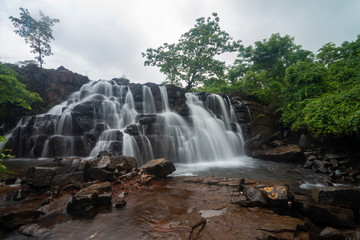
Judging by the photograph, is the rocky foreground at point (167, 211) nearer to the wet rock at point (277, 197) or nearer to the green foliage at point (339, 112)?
the wet rock at point (277, 197)

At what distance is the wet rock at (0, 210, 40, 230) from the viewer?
2.74 meters

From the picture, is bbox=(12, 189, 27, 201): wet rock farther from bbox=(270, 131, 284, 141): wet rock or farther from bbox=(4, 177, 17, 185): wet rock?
bbox=(270, 131, 284, 141): wet rock

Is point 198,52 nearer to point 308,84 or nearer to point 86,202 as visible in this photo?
point 308,84

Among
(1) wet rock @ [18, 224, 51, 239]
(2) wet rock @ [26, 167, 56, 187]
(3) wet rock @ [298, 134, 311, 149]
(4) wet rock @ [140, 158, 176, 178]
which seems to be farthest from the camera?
(3) wet rock @ [298, 134, 311, 149]

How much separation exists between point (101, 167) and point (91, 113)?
360 inches

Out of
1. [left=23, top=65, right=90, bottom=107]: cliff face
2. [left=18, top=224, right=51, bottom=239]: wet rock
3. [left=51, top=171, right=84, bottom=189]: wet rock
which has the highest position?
[left=23, top=65, right=90, bottom=107]: cliff face

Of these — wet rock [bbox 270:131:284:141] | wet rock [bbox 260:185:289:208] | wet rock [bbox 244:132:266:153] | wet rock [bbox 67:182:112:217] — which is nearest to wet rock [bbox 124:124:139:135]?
wet rock [bbox 67:182:112:217]

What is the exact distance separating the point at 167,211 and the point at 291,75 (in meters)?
15.1

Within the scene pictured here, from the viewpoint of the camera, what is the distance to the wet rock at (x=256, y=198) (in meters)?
3.75

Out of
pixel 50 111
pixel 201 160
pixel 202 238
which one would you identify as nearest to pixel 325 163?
pixel 201 160

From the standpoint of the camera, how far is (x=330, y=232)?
272cm

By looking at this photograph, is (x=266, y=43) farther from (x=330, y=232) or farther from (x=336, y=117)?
(x=330, y=232)

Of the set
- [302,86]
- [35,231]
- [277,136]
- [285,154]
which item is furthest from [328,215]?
[277,136]

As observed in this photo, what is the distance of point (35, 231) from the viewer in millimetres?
2676
